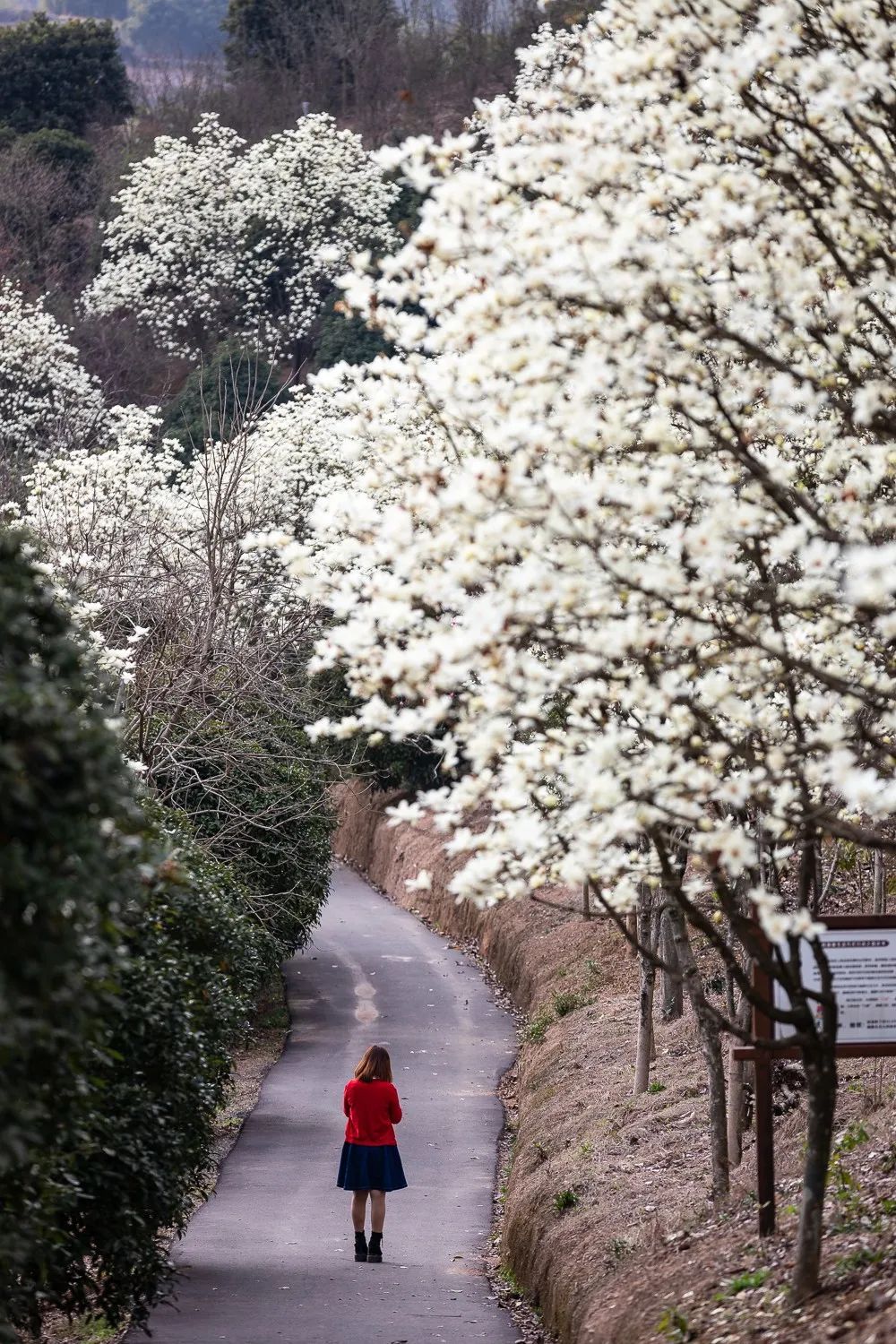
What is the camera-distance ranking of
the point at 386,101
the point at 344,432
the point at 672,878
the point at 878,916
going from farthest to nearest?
1. the point at 386,101
2. the point at 878,916
3. the point at 344,432
4. the point at 672,878

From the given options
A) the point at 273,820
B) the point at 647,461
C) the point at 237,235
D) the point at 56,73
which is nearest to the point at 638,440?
the point at 647,461

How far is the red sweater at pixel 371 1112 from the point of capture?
1255 cm

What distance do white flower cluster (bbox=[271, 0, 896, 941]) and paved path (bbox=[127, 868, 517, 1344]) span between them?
5.42 m

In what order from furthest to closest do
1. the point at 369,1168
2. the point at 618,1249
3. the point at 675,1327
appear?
the point at 369,1168 < the point at 618,1249 < the point at 675,1327

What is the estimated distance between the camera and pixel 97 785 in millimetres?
4180

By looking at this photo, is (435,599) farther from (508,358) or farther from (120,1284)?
(120,1284)

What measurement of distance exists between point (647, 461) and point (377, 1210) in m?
8.08

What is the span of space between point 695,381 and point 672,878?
6.55ft

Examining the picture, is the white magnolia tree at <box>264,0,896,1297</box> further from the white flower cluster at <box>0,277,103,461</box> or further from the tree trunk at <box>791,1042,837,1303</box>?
the white flower cluster at <box>0,277,103,461</box>

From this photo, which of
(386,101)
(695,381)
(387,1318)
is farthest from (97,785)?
(386,101)

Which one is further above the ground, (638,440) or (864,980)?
(638,440)

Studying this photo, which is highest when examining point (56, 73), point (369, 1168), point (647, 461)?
point (56, 73)

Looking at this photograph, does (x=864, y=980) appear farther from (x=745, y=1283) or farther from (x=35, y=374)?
(x=35, y=374)

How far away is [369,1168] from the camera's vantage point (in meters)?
12.4
